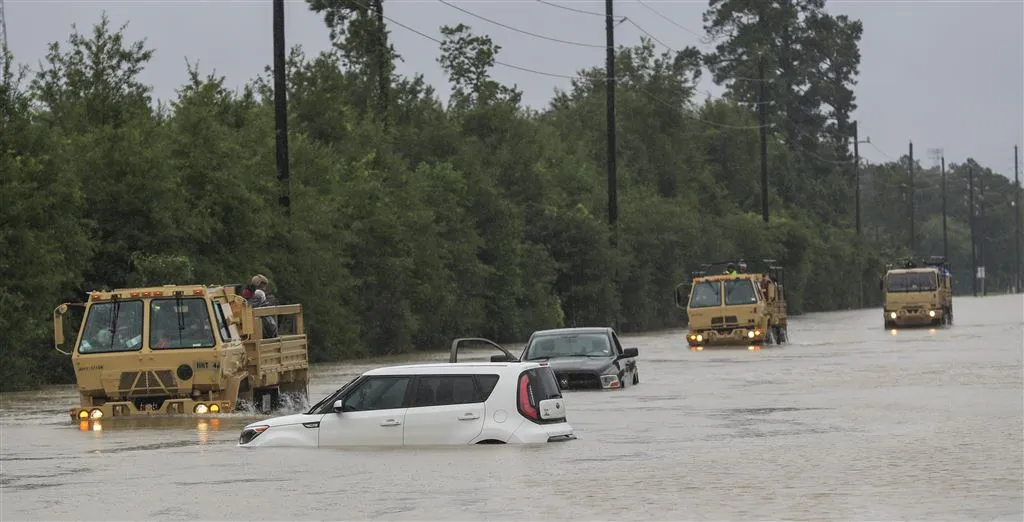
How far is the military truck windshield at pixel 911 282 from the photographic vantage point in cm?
6406

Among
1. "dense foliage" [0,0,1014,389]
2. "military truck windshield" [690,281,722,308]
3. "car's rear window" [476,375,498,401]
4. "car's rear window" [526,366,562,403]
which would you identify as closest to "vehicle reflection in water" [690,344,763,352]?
"military truck windshield" [690,281,722,308]

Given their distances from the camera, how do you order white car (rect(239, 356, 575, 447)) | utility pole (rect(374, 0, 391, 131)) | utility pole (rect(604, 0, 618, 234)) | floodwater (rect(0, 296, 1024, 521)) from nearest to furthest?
floodwater (rect(0, 296, 1024, 521)) < white car (rect(239, 356, 575, 447)) < utility pole (rect(604, 0, 618, 234)) < utility pole (rect(374, 0, 391, 131))

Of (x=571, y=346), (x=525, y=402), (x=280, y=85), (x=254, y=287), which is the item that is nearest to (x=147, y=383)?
(x=254, y=287)

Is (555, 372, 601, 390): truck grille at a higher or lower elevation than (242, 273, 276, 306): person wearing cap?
lower

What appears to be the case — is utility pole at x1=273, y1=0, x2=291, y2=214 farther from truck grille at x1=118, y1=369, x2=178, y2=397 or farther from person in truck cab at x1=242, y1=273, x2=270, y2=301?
truck grille at x1=118, y1=369, x2=178, y2=397

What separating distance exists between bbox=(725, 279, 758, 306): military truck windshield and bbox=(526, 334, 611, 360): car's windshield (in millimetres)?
18934

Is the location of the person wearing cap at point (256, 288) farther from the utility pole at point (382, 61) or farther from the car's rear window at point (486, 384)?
the utility pole at point (382, 61)

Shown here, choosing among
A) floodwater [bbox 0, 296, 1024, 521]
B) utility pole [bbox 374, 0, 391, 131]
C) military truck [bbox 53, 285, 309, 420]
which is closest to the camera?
floodwater [bbox 0, 296, 1024, 521]

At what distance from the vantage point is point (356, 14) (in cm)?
6800

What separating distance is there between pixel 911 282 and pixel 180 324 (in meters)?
44.0

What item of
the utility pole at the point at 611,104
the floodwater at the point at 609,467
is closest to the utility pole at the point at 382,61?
the utility pole at the point at 611,104

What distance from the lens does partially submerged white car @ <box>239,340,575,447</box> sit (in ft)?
59.1

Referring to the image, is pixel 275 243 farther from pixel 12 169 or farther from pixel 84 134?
pixel 12 169

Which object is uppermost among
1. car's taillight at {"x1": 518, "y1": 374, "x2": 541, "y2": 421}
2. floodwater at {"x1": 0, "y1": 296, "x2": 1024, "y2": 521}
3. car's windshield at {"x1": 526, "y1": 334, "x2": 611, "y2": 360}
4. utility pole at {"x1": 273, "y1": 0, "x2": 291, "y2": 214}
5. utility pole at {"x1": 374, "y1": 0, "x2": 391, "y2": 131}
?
utility pole at {"x1": 374, "y1": 0, "x2": 391, "y2": 131}
